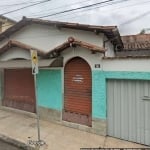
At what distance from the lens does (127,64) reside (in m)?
7.62

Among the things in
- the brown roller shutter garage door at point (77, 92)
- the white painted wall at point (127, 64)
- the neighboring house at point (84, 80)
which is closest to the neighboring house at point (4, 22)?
the neighboring house at point (84, 80)

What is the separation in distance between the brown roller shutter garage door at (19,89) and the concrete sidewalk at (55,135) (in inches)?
44.5

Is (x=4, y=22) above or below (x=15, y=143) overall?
above

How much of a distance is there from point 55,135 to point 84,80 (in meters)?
2.45

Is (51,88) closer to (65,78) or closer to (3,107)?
(65,78)

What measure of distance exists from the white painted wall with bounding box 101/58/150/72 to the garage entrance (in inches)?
18.3

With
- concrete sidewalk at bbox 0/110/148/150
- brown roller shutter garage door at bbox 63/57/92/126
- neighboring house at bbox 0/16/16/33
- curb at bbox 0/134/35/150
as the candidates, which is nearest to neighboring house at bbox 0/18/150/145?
brown roller shutter garage door at bbox 63/57/92/126

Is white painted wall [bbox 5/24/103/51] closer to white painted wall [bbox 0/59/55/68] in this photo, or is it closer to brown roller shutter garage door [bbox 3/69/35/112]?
white painted wall [bbox 0/59/55/68]

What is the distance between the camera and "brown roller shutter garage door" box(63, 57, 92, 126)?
888 cm

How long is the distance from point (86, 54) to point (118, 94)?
2.02 meters

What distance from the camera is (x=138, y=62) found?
7.39m

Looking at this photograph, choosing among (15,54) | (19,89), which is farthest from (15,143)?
(15,54)

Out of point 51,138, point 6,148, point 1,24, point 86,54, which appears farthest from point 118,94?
point 1,24

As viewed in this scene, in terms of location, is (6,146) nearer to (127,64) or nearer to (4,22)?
(127,64)
